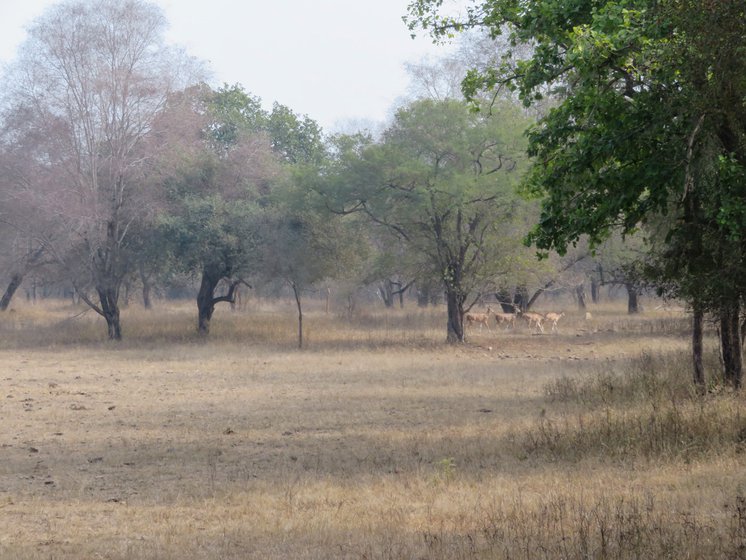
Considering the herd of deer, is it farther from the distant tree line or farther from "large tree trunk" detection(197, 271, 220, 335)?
"large tree trunk" detection(197, 271, 220, 335)

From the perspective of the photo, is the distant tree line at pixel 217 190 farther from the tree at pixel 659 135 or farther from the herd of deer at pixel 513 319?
the tree at pixel 659 135

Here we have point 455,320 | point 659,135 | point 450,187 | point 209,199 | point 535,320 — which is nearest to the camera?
point 659,135

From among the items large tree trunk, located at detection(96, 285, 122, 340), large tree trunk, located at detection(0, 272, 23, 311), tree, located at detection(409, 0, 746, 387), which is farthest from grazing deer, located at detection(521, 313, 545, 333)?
tree, located at detection(409, 0, 746, 387)

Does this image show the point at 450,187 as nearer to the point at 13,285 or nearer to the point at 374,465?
the point at 374,465

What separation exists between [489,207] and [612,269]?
16015 millimetres

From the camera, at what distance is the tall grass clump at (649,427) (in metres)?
10.8

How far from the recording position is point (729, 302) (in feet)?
33.2

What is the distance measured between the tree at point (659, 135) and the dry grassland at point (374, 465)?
2.36 meters

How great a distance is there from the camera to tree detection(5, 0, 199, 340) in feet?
110

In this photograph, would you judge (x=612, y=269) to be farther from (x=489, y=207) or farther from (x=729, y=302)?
(x=729, y=302)

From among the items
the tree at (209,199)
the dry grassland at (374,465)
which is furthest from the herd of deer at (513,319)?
the dry grassland at (374,465)

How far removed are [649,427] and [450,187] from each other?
19115 millimetres

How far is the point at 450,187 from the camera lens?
29828 mm

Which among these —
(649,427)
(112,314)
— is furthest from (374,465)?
(112,314)
